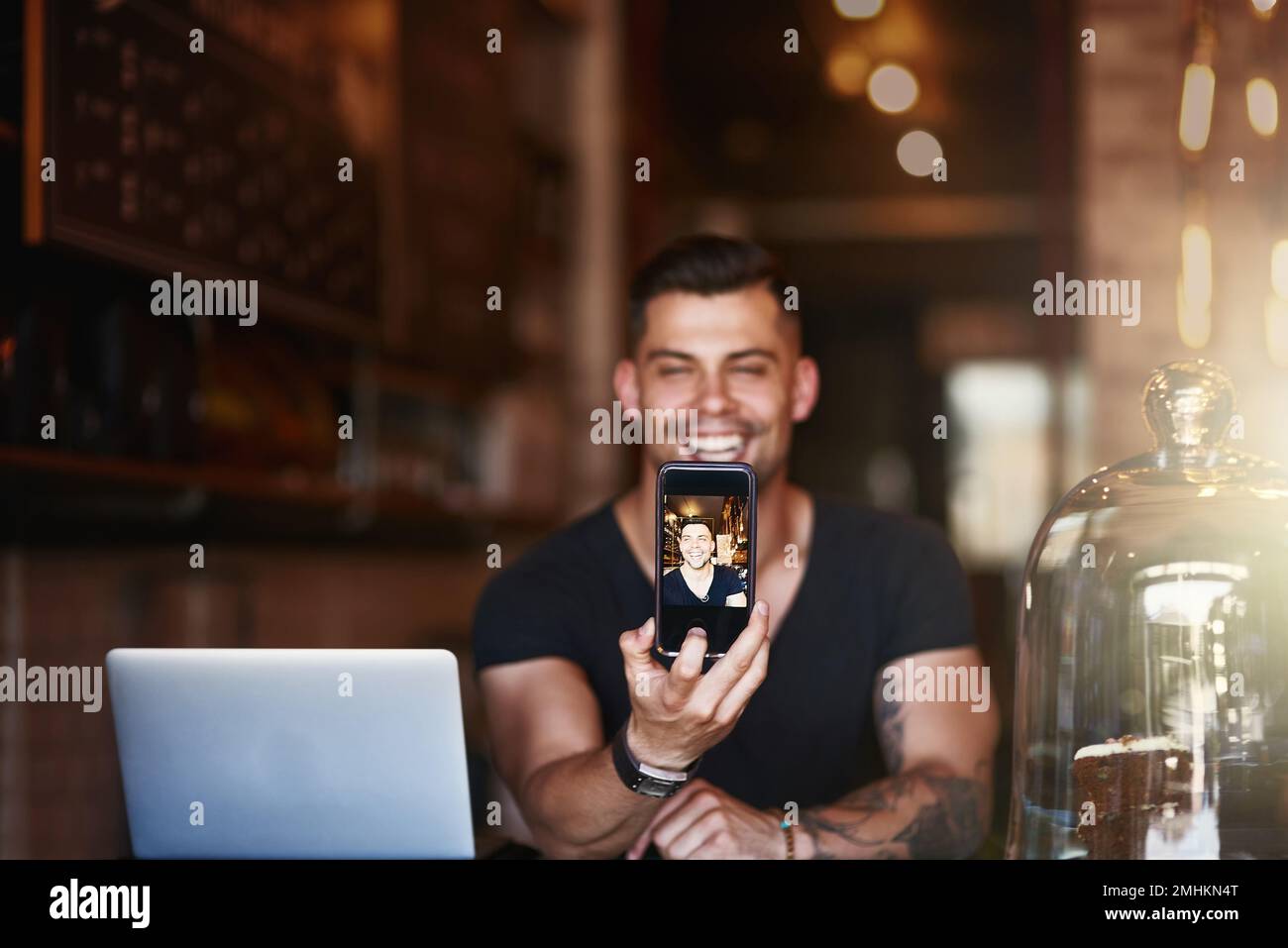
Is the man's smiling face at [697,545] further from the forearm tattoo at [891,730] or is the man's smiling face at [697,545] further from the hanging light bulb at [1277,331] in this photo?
the hanging light bulb at [1277,331]

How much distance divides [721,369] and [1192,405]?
0.69 meters

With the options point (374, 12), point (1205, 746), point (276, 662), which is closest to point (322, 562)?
point (374, 12)

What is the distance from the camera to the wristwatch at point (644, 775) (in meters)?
1.17

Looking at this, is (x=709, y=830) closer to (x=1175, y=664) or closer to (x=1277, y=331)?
(x=1175, y=664)

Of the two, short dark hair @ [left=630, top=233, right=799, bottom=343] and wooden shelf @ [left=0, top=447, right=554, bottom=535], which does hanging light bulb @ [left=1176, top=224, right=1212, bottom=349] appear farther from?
wooden shelf @ [left=0, top=447, right=554, bottom=535]

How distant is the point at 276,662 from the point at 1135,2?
2152mm

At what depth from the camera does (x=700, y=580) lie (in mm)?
1101

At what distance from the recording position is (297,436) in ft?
8.25

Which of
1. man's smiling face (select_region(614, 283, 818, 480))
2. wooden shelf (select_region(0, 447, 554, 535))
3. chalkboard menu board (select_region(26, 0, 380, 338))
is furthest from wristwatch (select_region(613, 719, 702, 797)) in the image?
chalkboard menu board (select_region(26, 0, 380, 338))

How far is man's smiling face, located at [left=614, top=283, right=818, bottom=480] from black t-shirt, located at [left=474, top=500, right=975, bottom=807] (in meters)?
0.17

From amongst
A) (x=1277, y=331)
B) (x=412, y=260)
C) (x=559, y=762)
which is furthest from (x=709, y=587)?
(x=412, y=260)

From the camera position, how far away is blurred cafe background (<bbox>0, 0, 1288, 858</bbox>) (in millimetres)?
1889

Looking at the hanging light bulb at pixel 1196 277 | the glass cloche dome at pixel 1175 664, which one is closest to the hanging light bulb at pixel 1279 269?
the hanging light bulb at pixel 1196 277

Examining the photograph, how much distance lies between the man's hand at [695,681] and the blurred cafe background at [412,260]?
1.15 feet
